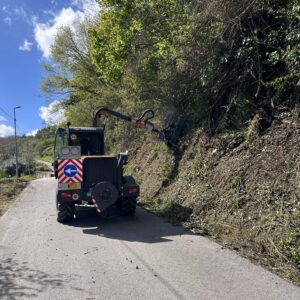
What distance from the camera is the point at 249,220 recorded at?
7.96 metres

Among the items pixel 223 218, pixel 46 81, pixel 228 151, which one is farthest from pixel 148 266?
pixel 46 81

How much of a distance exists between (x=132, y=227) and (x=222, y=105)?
16.1 feet

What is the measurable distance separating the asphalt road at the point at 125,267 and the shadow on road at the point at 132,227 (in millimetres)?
24

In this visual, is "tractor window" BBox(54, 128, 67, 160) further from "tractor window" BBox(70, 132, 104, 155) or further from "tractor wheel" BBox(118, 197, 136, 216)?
"tractor wheel" BBox(118, 197, 136, 216)

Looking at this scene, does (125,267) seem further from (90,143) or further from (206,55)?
(206,55)

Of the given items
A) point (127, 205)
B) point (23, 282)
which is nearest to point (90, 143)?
point (127, 205)

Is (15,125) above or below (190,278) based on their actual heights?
above

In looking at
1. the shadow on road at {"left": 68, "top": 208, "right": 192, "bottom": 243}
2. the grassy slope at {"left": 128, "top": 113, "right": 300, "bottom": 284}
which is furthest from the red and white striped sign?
the grassy slope at {"left": 128, "top": 113, "right": 300, "bottom": 284}

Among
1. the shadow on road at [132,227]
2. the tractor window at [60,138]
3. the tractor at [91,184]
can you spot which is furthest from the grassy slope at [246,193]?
the tractor window at [60,138]

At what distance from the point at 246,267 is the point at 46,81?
33477 millimetres

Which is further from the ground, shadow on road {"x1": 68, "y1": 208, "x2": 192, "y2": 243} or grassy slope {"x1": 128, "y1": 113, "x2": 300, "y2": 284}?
grassy slope {"x1": 128, "y1": 113, "x2": 300, "y2": 284}

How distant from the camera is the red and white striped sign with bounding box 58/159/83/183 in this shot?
10664 millimetres

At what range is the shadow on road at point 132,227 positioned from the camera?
8859 mm

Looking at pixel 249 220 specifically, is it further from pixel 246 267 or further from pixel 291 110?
pixel 291 110
